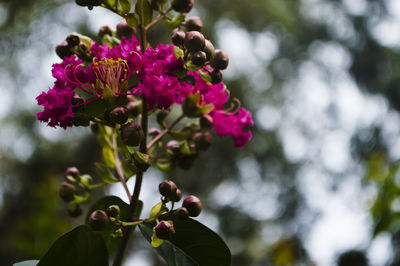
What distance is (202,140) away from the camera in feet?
2.74

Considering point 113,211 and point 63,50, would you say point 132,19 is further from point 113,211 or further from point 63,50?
point 113,211

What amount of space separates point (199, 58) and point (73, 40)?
0.81 feet

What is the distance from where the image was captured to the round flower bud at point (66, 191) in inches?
33.0

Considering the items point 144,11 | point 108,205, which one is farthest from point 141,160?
point 144,11

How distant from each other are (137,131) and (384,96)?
6324mm

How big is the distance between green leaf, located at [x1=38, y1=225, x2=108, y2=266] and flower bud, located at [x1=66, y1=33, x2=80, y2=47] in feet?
1.08

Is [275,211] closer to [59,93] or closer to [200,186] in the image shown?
[200,186]

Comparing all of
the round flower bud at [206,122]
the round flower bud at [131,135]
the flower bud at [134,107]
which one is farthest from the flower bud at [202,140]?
the round flower bud at [131,135]

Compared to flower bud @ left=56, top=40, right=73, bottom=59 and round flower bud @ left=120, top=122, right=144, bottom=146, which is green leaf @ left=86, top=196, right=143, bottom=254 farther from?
flower bud @ left=56, top=40, right=73, bottom=59

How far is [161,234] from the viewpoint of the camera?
23.9 inches

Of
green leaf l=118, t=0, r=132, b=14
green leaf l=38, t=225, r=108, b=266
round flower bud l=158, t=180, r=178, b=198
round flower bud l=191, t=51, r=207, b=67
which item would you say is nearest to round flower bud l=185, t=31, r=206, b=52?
round flower bud l=191, t=51, r=207, b=67

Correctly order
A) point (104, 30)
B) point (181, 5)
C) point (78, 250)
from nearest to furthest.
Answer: point (78, 250) < point (181, 5) < point (104, 30)

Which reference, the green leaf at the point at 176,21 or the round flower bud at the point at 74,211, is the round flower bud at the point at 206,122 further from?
the round flower bud at the point at 74,211

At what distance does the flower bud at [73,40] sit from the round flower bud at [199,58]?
23 centimetres
